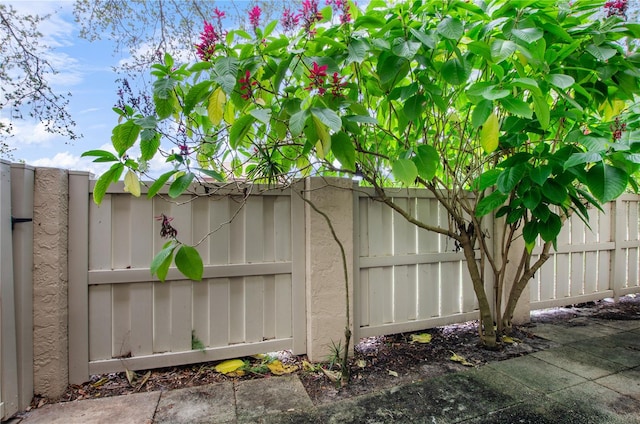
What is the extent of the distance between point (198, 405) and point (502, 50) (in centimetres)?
227

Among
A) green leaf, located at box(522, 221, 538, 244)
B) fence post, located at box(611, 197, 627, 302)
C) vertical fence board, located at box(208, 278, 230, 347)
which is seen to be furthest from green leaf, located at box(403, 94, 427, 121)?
fence post, located at box(611, 197, 627, 302)

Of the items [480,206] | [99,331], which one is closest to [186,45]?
[99,331]

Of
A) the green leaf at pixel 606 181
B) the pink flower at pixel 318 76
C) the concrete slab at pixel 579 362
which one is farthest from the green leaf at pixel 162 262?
the concrete slab at pixel 579 362

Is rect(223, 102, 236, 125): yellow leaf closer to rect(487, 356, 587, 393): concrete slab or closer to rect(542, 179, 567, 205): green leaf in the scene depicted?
rect(542, 179, 567, 205): green leaf

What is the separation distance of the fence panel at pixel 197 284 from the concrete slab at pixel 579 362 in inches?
70.8

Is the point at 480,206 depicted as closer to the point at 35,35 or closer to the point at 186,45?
the point at 186,45

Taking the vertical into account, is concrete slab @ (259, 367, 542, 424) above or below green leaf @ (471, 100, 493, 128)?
below

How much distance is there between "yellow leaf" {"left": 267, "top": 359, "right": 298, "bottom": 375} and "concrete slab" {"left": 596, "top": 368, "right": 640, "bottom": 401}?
192cm

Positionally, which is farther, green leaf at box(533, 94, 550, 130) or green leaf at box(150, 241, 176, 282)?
green leaf at box(150, 241, 176, 282)

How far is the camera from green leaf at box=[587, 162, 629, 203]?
55.2 inches

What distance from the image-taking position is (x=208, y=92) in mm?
1492

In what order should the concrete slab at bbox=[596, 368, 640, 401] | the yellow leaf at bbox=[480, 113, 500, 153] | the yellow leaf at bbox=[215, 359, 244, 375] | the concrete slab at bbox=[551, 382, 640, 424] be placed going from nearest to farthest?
the yellow leaf at bbox=[480, 113, 500, 153], the concrete slab at bbox=[551, 382, 640, 424], the concrete slab at bbox=[596, 368, 640, 401], the yellow leaf at bbox=[215, 359, 244, 375]

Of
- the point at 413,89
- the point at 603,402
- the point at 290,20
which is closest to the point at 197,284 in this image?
the point at 290,20

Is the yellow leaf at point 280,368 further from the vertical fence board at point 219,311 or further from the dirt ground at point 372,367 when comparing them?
the vertical fence board at point 219,311
